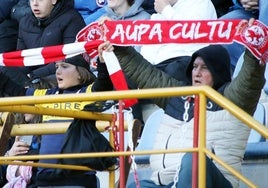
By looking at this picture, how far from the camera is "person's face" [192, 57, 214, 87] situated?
6855 millimetres

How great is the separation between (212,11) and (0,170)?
2.31 meters

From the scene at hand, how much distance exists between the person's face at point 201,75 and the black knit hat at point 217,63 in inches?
0.9

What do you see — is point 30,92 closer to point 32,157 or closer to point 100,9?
point 100,9

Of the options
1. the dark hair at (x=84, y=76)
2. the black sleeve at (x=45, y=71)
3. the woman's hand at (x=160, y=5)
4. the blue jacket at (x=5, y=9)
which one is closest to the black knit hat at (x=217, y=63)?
→ the dark hair at (x=84, y=76)

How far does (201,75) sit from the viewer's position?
271 inches

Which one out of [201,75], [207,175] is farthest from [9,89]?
[207,175]

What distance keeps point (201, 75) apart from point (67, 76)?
1498 mm

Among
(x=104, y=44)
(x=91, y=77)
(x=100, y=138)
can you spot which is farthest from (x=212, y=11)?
(x=100, y=138)

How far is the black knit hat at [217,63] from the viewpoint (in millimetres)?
6879

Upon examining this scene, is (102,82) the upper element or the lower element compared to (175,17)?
lower

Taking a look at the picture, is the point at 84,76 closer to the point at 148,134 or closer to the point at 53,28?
the point at 148,134

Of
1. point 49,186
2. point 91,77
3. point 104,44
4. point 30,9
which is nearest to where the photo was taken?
point 104,44

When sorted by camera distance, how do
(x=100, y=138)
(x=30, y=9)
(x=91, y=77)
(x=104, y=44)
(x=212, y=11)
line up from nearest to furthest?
(x=100, y=138) → (x=104, y=44) → (x=91, y=77) → (x=212, y=11) → (x=30, y=9)

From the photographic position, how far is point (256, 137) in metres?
7.61
